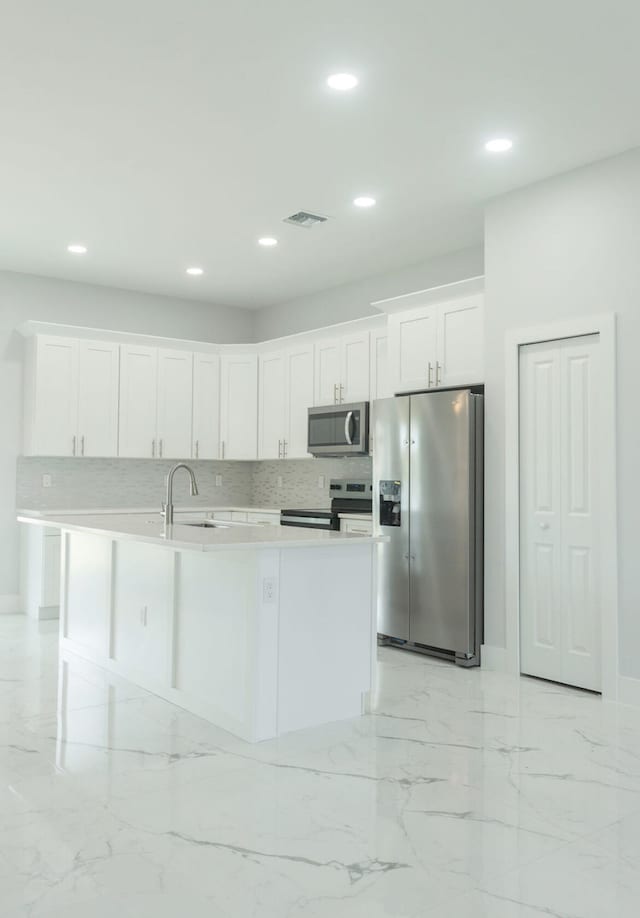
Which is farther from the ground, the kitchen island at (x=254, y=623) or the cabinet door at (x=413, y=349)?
the cabinet door at (x=413, y=349)

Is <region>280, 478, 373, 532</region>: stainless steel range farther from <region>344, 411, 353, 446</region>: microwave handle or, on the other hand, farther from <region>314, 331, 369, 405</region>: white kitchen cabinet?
<region>314, 331, 369, 405</region>: white kitchen cabinet

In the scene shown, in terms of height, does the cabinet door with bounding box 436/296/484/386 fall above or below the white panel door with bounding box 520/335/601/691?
above

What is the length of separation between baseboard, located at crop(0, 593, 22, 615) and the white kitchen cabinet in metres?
3.11

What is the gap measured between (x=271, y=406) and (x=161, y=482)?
1.31m

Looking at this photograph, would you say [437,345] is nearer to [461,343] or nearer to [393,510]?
[461,343]

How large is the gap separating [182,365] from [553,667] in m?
4.43

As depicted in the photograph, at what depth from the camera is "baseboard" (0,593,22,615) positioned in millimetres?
6590

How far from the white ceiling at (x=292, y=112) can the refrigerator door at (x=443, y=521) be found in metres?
1.39

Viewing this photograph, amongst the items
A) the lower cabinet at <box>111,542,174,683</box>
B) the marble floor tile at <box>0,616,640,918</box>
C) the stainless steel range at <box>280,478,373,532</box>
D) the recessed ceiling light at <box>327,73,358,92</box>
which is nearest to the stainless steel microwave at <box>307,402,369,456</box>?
the stainless steel range at <box>280,478,373,532</box>

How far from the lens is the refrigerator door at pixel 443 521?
4.78 meters

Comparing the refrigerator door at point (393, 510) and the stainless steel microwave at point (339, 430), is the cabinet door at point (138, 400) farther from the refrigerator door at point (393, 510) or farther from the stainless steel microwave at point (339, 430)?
the refrigerator door at point (393, 510)

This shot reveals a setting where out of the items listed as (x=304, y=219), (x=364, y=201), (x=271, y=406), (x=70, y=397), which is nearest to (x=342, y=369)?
(x=271, y=406)

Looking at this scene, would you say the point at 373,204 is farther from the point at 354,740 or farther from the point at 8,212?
the point at 354,740

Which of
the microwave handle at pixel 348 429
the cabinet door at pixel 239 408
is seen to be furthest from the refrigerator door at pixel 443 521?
the cabinet door at pixel 239 408
